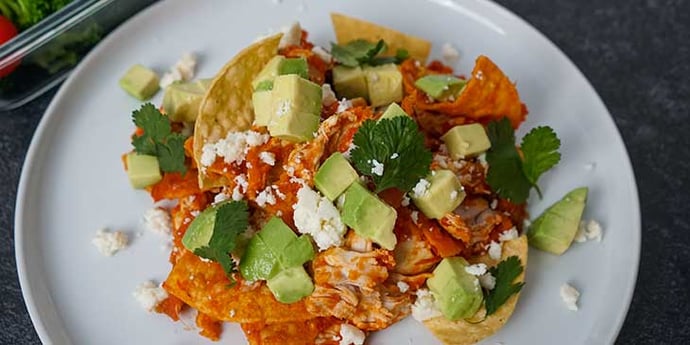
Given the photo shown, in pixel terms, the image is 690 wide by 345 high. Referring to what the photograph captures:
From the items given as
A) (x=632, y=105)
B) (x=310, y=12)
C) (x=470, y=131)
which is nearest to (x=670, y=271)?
(x=632, y=105)

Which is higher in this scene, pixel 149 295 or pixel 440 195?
pixel 440 195

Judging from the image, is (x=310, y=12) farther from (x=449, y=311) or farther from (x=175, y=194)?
(x=449, y=311)

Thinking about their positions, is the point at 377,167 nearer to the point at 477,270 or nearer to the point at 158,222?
the point at 477,270

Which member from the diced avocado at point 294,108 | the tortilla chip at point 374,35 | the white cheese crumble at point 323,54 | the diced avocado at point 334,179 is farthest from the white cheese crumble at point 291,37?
the diced avocado at point 334,179

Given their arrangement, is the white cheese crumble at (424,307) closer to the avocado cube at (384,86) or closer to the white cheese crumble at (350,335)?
the white cheese crumble at (350,335)

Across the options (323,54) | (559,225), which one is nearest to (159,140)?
(323,54)

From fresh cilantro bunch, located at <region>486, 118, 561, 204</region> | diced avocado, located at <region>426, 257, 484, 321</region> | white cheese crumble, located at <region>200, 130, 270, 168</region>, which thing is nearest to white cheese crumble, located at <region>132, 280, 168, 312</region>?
white cheese crumble, located at <region>200, 130, 270, 168</region>
